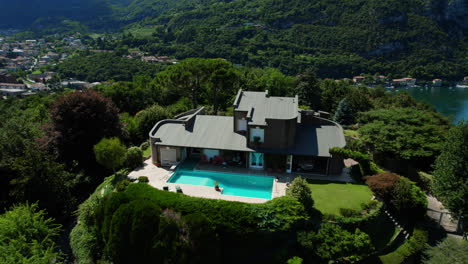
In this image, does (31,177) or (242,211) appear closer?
(242,211)

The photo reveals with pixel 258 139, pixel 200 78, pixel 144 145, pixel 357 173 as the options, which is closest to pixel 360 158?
pixel 357 173

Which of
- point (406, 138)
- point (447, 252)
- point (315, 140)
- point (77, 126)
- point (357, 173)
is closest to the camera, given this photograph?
point (447, 252)

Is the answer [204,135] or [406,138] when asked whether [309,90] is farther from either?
[204,135]

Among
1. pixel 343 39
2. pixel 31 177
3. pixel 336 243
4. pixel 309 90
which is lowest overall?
pixel 336 243

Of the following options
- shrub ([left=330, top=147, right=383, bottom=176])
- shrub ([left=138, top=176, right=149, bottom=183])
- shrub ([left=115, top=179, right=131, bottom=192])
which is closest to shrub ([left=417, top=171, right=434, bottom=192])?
shrub ([left=330, top=147, right=383, bottom=176])

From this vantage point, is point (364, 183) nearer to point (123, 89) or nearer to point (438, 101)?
point (123, 89)

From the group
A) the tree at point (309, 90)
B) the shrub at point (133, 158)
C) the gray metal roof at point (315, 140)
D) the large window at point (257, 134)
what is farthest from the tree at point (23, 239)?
the tree at point (309, 90)

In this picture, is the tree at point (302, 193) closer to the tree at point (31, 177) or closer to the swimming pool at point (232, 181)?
the swimming pool at point (232, 181)
